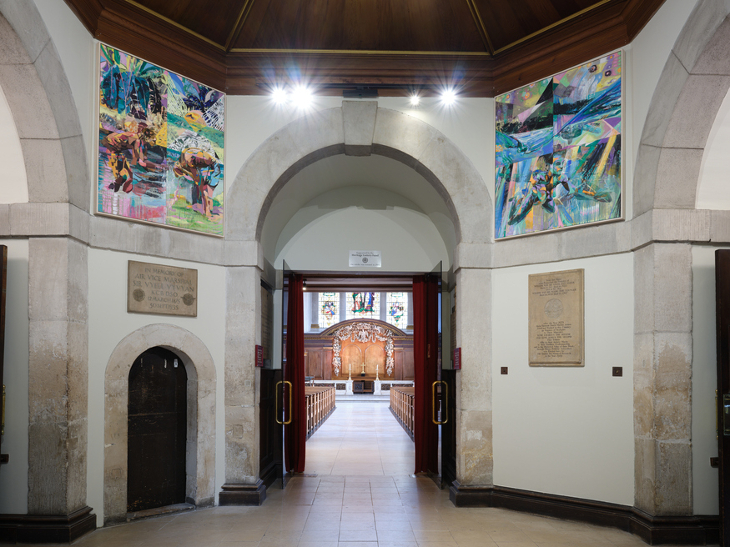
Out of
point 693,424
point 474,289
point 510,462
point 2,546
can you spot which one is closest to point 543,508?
point 510,462

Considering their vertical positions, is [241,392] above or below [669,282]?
below

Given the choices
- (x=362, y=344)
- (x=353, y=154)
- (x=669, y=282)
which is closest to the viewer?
(x=669, y=282)

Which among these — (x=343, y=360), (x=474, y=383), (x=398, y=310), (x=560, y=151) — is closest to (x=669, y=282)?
(x=560, y=151)

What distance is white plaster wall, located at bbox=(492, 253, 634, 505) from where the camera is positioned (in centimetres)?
576

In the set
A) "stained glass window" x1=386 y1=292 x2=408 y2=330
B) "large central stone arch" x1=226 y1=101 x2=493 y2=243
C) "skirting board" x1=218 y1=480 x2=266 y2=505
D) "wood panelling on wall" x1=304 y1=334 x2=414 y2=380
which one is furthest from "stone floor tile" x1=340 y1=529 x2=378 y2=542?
"stained glass window" x1=386 y1=292 x2=408 y2=330

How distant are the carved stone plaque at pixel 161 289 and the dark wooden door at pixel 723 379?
5.07 m

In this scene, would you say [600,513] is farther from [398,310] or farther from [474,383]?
[398,310]

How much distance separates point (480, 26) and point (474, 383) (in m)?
3.94

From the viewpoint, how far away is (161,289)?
20.5 ft

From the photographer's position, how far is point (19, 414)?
5.27 m

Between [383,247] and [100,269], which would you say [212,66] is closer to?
[100,269]

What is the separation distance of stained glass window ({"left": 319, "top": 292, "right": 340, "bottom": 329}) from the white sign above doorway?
880 inches

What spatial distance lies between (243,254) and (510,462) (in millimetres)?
3726

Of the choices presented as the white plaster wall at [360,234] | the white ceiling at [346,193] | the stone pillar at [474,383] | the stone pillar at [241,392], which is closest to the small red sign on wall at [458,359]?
the stone pillar at [474,383]
